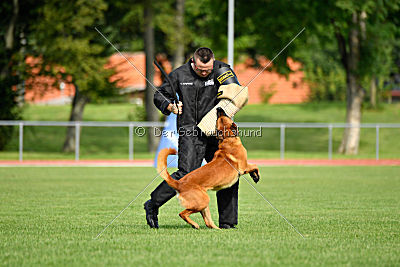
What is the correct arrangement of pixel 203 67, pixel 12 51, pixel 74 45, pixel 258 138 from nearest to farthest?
pixel 203 67, pixel 74 45, pixel 12 51, pixel 258 138

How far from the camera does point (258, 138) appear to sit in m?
38.3

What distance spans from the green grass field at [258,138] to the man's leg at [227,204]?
19.5 metres

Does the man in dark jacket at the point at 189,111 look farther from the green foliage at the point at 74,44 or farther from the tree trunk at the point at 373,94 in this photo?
the tree trunk at the point at 373,94

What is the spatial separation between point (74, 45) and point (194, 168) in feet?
66.4

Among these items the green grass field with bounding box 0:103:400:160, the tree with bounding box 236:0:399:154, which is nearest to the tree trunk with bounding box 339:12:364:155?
the tree with bounding box 236:0:399:154

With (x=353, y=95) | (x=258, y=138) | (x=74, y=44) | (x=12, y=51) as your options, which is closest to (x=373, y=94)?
(x=258, y=138)

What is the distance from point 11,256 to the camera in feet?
18.9

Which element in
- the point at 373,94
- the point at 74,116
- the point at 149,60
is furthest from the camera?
the point at 373,94

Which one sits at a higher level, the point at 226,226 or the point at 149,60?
the point at 149,60

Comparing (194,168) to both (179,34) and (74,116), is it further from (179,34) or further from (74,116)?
(74,116)

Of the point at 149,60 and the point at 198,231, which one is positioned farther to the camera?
the point at 149,60

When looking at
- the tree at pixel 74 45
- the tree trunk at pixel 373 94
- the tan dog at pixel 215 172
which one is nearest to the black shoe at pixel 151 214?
the tan dog at pixel 215 172

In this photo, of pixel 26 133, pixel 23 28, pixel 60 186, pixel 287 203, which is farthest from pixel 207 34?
pixel 287 203

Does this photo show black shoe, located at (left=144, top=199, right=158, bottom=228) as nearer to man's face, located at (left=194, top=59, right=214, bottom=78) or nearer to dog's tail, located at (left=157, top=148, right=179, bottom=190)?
dog's tail, located at (left=157, top=148, right=179, bottom=190)
